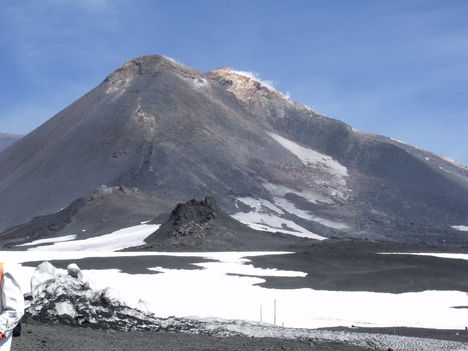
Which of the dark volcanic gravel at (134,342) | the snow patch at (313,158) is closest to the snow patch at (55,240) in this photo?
the dark volcanic gravel at (134,342)

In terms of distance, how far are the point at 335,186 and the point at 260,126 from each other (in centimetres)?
2672

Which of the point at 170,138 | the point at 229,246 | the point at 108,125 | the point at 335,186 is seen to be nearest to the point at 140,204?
the point at 229,246

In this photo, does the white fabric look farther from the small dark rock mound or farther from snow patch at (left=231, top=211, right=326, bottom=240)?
snow patch at (left=231, top=211, right=326, bottom=240)

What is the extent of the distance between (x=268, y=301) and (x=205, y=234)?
135 feet

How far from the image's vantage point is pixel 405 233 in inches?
5576

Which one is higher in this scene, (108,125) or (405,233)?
(108,125)

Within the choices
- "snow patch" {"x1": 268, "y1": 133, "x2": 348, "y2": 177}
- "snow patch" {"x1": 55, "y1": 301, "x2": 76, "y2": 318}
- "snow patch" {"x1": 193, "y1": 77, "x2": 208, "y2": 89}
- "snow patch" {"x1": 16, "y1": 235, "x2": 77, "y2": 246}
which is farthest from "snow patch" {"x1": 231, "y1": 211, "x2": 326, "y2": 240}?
"snow patch" {"x1": 55, "y1": 301, "x2": 76, "y2": 318}

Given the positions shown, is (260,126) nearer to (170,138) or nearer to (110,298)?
(170,138)

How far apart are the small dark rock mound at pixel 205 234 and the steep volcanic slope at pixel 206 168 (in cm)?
2487

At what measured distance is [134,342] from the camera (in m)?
17.1

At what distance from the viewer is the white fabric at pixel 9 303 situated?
744cm

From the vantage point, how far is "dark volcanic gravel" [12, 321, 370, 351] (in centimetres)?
1505

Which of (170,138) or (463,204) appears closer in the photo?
(170,138)

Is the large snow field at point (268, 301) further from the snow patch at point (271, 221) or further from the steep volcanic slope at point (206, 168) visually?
the snow patch at point (271, 221)
